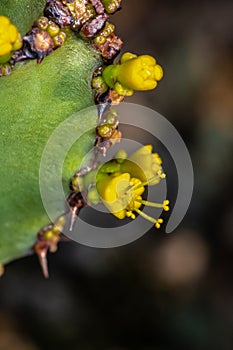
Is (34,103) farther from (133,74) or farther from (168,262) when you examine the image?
(168,262)

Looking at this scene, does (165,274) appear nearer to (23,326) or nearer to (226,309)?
(226,309)

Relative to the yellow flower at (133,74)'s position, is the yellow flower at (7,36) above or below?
below

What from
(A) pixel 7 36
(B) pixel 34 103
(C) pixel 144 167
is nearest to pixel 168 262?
(C) pixel 144 167

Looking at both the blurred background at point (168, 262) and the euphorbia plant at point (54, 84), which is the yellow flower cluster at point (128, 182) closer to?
the euphorbia plant at point (54, 84)

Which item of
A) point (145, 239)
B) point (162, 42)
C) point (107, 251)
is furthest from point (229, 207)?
point (162, 42)

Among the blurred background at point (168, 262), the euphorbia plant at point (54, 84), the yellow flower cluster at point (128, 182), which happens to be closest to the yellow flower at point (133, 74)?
the euphorbia plant at point (54, 84)

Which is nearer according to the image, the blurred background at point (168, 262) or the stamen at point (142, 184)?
the stamen at point (142, 184)

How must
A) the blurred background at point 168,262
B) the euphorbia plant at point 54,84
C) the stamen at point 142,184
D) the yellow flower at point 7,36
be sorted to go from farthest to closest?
1. the blurred background at point 168,262
2. the stamen at point 142,184
3. the euphorbia plant at point 54,84
4. the yellow flower at point 7,36
